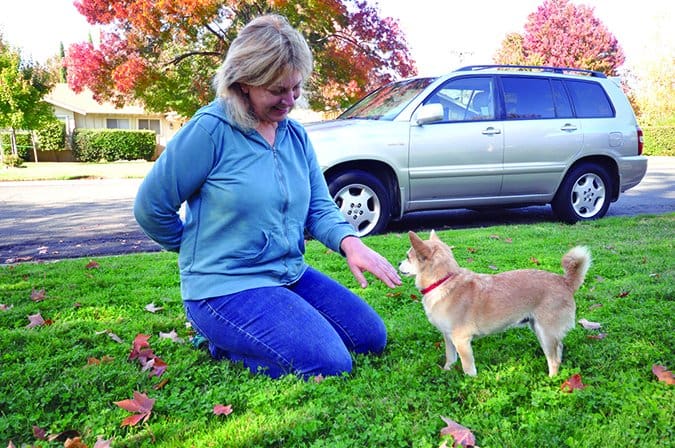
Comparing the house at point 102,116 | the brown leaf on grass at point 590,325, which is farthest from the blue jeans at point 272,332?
the house at point 102,116

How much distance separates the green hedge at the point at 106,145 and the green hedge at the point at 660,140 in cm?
2674

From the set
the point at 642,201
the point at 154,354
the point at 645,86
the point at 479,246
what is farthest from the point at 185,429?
the point at 645,86

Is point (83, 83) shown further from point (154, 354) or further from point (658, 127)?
point (658, 127)

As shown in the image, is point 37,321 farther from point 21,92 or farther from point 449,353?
point 21,92

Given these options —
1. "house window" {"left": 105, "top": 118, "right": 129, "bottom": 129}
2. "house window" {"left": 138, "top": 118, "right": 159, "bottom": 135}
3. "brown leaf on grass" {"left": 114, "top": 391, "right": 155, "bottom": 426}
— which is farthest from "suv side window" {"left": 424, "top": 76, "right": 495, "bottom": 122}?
"house window" {"left": 105, "top": 118, "right": 129, "bottom": 129}

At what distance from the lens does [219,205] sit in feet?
8.99

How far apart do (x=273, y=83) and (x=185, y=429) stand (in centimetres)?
172

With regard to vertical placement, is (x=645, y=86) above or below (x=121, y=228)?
above

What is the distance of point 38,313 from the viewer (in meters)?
3.78

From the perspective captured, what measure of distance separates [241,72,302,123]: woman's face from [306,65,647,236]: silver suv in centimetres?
337

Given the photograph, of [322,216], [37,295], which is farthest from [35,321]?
[322,216]

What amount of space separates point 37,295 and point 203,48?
13.1 metres

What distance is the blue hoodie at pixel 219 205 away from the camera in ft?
8.82

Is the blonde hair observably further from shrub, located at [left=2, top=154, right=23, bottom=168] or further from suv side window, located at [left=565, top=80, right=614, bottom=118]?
shrub, located at [left=2, top=154, right=23, bottom=168]
